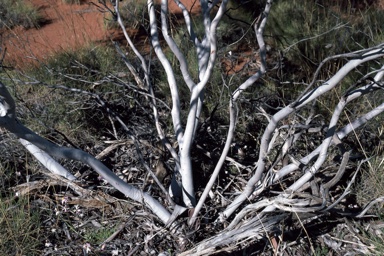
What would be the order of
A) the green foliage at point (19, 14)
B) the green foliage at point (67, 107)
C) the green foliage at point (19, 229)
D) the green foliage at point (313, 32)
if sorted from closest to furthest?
1. the green foliage at point (19, 229)
2. the green foliage at point (67, 107)
3. the green foliage at point (313, 32)
4. the green foliage at point (19, 14)

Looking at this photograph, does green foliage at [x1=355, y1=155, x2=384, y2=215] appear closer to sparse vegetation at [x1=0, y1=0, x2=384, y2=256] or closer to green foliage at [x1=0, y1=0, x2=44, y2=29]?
sparse vegetation at [x1=0, y1=0, x2=384, y2=256]

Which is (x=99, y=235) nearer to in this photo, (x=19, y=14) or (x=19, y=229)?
(x=19, y=229)

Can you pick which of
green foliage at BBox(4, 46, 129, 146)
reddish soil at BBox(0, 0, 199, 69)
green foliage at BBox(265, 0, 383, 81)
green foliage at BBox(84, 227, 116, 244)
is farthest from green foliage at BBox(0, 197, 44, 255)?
green foliage at BBox(265, 0, 383, 81)

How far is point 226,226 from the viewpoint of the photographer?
3178 millimetres

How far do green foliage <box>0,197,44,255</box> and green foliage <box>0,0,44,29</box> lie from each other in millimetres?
4276

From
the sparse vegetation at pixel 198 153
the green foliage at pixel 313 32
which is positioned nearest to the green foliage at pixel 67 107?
the sparse vegetation at pixel 198 153

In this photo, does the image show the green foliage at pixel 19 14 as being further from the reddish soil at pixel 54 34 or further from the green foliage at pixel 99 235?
the green foliage at pixel 99 235

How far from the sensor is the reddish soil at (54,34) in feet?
18.3

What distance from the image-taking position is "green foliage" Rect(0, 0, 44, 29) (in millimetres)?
6973

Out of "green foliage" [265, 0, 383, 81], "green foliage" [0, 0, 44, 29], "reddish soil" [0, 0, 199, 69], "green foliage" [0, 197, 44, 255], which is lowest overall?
"green foliage" [265, 0, 383, 81]

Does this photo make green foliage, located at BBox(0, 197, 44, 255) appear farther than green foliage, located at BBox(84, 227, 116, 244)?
No

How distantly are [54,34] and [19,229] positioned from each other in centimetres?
427

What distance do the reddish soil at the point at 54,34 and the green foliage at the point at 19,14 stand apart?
4.1 inches

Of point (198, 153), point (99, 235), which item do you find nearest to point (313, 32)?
point (198, 153)
